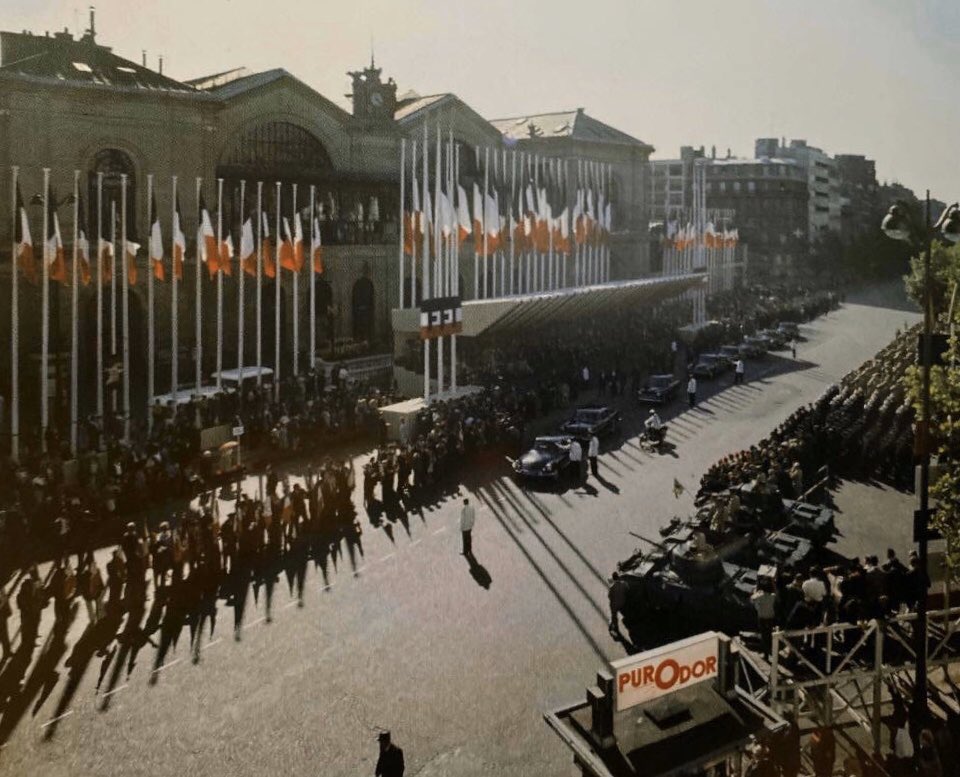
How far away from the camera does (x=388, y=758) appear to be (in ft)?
37.5

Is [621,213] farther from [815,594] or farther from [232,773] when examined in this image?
[232,773]

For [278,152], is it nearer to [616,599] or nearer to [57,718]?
[616,599]

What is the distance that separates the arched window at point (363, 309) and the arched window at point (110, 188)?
44.3ft

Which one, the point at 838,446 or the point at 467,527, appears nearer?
the point at 467,527

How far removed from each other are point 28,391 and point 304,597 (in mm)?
21331

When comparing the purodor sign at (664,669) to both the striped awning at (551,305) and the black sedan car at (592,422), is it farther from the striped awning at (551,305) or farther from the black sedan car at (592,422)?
the striped awning at (551,305)

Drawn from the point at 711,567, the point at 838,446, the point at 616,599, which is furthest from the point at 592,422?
the point at 616,599

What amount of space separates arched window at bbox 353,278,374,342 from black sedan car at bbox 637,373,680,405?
17.7 meters

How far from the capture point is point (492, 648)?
53.1ft

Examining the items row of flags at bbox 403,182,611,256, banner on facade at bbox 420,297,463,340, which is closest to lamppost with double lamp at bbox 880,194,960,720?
banner on facade at bbox 420,297,463,340

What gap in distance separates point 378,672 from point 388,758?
3.92 metres

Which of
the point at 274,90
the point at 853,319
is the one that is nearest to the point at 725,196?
the point at 853,319

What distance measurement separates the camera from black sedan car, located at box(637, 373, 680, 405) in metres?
39.1

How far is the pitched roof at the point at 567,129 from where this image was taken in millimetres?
70750
